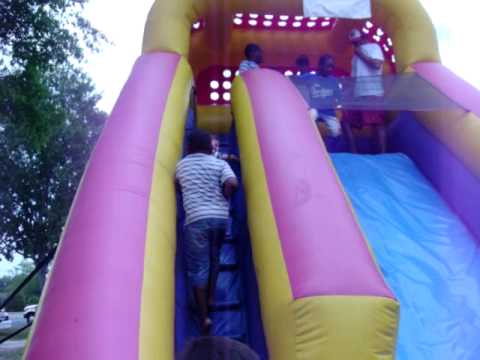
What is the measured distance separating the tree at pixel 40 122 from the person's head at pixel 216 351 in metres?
7.00

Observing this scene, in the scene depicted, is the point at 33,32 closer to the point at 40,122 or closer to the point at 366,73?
the point at 40,122

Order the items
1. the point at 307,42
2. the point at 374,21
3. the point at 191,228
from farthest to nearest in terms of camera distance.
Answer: the point at 307,42 < the point at 374,21 < the point at 191,228

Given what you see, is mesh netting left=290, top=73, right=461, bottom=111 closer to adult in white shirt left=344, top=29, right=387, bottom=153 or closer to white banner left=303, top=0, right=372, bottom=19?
adult in white shirt left=344, top=29, right=387, bottom=153

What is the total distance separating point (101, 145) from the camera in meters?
3.06

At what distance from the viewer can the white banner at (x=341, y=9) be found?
5277mm

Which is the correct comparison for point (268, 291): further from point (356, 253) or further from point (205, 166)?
point (205, 166)

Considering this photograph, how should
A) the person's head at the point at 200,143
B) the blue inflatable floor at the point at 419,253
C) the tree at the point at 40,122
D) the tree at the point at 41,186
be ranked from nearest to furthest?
the blue inflatable floor at the point at 419,253, the person's head at the point at 200,143, the tree at the point at 40,122, the tree at the point at 41,186

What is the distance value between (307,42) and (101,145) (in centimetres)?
418

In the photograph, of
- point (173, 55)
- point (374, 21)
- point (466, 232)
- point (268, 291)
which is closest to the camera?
point (268, 291)

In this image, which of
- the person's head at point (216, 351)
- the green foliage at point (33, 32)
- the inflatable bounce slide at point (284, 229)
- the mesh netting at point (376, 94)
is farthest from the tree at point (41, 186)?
the person's head at point (216, 351)

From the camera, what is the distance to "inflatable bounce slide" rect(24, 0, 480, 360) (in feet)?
6.38

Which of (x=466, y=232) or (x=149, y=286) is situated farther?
(x=466, y=232)

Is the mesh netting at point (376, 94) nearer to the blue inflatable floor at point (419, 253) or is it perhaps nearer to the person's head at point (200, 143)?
the blue inflatable floor at point (419, 253)

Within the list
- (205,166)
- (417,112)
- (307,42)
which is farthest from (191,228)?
(307,42)
